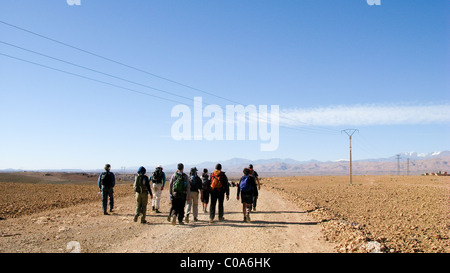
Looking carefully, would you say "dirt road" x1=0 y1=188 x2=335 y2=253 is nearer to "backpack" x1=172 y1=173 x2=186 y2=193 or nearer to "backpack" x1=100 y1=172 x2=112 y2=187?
"backpack" x1=172 y1=173 x2=186 y2=193

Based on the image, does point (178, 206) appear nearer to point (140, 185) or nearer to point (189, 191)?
point (189, 191)

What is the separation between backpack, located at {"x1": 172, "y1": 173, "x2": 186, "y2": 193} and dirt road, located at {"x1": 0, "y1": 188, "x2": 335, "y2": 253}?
51.1 inches

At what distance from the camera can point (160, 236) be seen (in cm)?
930

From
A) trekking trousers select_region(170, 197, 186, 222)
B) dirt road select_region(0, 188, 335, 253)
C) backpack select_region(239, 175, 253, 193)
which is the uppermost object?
backpack select_region(239, 175, 253, 193)

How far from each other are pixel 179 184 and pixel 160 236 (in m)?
2.49

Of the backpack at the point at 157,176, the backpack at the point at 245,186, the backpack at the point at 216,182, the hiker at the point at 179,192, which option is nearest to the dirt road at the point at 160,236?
the hiker at the point at 179,192

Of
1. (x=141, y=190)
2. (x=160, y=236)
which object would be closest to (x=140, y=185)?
(x=141, y=190)

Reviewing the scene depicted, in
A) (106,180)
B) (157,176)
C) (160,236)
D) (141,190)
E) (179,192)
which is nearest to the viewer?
(160,236)

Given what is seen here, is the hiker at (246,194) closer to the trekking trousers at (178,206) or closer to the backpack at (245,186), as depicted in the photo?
the backpack at (245,186)

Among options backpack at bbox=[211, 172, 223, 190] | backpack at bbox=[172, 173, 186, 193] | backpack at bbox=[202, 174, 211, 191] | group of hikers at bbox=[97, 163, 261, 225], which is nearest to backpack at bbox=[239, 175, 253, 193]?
group of hikers at bbox=[97, 163, 261, 225]

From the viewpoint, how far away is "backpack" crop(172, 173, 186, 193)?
11.4 meters

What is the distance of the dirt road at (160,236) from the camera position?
7.90m

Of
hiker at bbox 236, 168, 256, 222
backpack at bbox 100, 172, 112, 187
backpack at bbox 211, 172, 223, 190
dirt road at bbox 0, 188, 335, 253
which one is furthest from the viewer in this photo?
backpack at bbox 100, 172, 112, 187
